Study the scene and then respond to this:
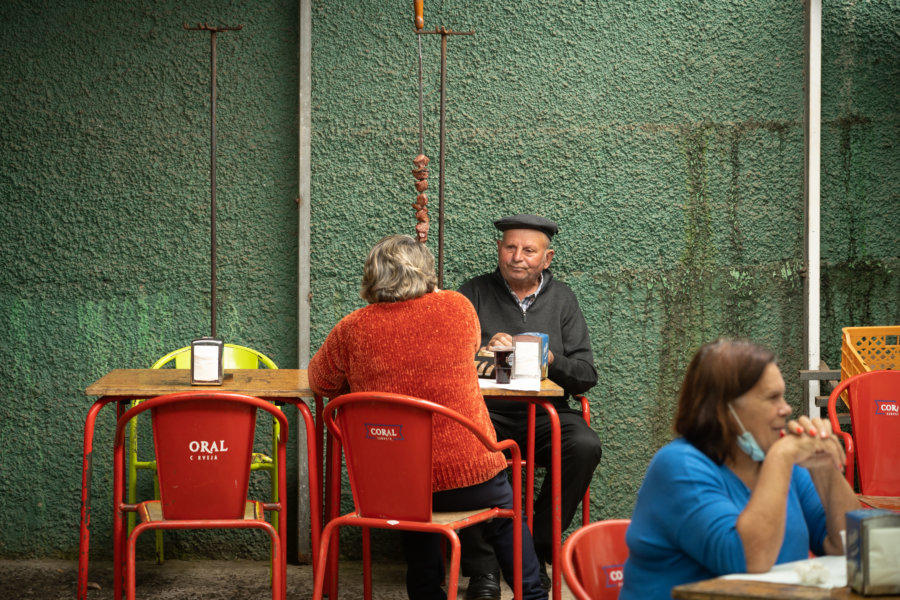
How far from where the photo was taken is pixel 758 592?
1.44 meters

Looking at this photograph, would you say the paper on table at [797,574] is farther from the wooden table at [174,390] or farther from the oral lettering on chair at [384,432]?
the wooden table at [174,390]

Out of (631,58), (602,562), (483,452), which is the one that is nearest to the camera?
(602,562)

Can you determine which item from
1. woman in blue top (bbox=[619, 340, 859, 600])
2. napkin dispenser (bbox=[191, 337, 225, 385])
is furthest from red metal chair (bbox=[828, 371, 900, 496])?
napkin dispenser (bbox=[191, 337, 225, 385])

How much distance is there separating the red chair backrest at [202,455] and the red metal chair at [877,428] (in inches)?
82.7

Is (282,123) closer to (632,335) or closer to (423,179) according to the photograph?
(423,179)

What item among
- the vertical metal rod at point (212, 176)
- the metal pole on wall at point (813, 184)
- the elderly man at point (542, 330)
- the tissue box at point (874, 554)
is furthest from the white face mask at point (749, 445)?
the vertical metal rod at point (212, 176)

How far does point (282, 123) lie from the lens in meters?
4.34

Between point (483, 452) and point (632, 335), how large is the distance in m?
1.65

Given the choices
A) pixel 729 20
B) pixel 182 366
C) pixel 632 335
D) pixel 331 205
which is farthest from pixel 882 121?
pixel 182 366

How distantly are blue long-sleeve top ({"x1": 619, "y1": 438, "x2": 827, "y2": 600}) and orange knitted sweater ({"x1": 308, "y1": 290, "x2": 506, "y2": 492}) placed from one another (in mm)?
1118

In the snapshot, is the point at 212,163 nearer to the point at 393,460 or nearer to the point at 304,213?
the point at 304,213

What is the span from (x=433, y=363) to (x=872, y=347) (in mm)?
2263

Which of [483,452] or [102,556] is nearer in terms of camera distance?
[483,452]

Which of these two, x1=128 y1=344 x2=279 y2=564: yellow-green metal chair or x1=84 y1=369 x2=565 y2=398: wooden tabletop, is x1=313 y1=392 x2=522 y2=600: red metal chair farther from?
x1=128 y1=344 x2=279 y2=564: yellow-green metal chair
